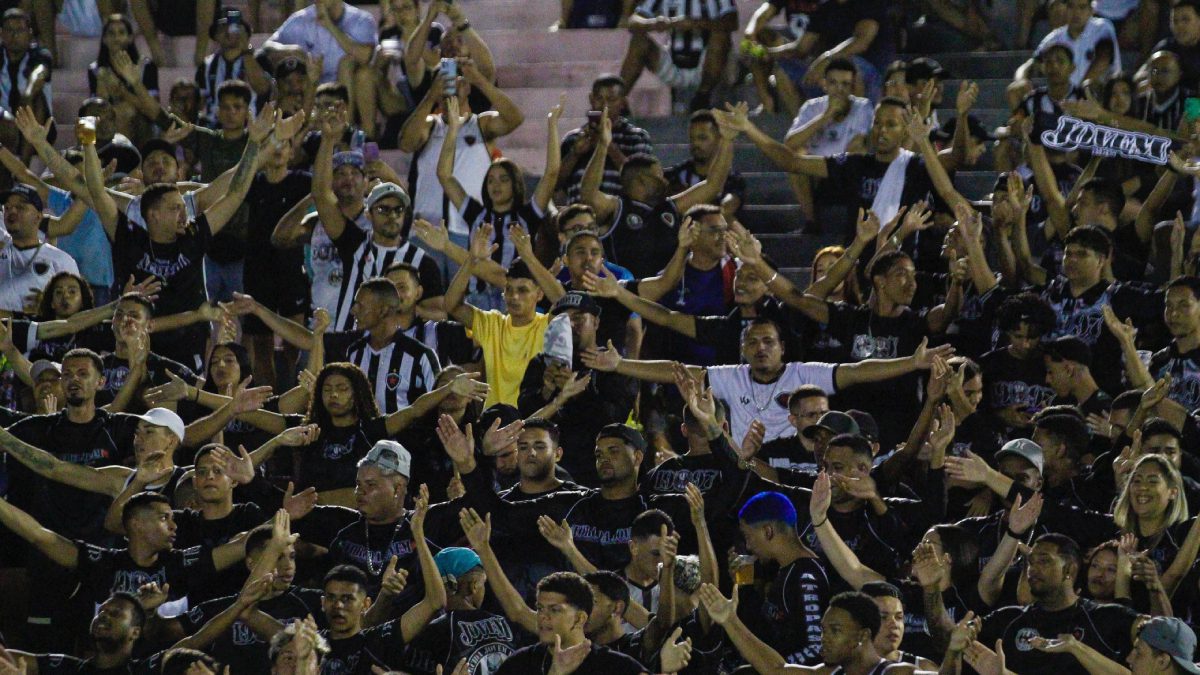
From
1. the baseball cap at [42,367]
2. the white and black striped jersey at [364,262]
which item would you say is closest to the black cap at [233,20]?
the white and black striped jersey at [364,262]

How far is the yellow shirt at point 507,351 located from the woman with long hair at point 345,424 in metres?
0.82

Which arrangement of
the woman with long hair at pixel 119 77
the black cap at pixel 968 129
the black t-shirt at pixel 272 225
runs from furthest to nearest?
1. the woman with long hair at pixel 119 77
2. the black cap at pixel 968 129
3. the black t-shirt at pixel 272 225

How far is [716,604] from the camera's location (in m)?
11.2

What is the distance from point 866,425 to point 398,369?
265 centimetres

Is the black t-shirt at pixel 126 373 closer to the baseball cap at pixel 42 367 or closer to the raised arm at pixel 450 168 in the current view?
the baseball cap at pixel 42 367

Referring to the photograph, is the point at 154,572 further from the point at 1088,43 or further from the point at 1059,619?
the point at 1088,43

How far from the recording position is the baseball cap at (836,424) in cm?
1276

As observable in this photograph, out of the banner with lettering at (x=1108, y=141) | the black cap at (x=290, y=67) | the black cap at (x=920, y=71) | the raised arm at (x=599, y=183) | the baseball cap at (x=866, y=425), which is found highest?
the banner with lettering at (x=1108, y=141)

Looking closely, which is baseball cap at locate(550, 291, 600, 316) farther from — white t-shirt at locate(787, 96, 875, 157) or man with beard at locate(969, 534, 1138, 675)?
man with beard at locate(969, 534, 1138, 675)

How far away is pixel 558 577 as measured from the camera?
→ 36.7 feet

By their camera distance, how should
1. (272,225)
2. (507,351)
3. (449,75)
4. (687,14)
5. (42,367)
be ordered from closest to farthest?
(507,351), (42,367), (272,225), (449,75), (687,14)

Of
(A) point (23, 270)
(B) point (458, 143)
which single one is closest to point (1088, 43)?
(B) point (458, 143)

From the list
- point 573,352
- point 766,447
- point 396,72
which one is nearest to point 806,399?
point 766,447

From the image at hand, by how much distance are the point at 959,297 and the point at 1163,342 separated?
3.72ft
